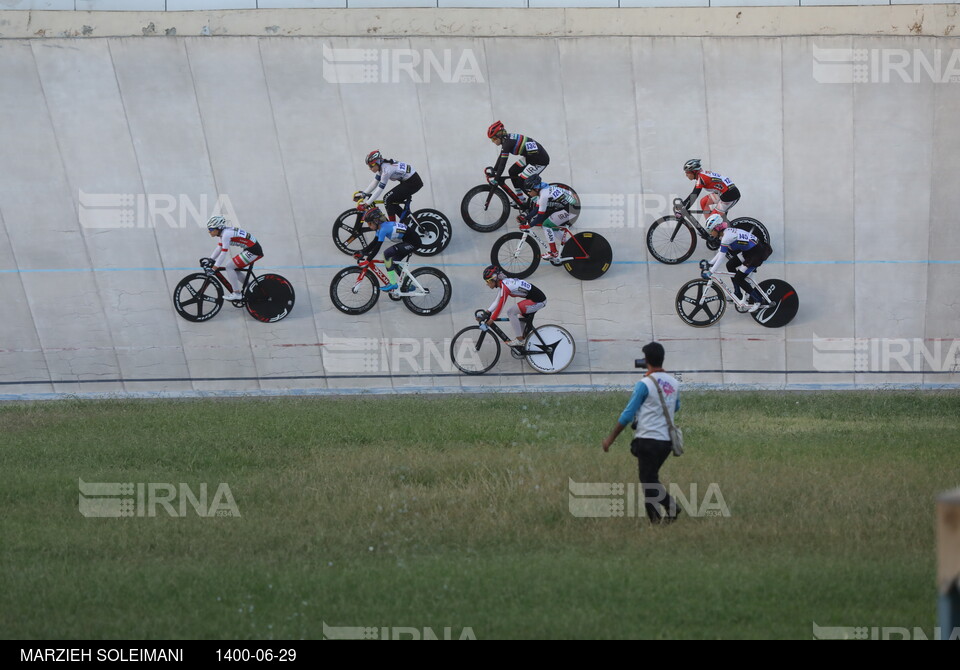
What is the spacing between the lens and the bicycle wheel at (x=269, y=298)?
21266 mm

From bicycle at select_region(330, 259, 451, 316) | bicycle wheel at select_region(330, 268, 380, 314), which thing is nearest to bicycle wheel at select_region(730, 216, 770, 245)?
bicycle at select_region(330, 259, 451, 316)

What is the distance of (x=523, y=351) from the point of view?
66.7 ft

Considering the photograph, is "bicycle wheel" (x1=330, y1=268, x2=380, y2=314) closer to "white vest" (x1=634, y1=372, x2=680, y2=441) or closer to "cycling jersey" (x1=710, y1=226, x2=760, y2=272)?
"cycling jersey" (x1=710, y1=226, x2=760, y2=272)

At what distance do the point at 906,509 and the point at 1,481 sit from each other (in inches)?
380

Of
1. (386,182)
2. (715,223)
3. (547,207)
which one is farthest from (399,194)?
(715,223)

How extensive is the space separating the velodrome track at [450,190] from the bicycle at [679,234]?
32cm

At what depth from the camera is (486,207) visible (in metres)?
22.4

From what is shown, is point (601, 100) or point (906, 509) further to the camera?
point (601, 100)

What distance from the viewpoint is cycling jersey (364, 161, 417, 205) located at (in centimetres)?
2125

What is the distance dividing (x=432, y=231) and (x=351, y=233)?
158 cm

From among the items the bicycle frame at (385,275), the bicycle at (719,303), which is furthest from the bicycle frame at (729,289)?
the bicycle frame at (385,275)
